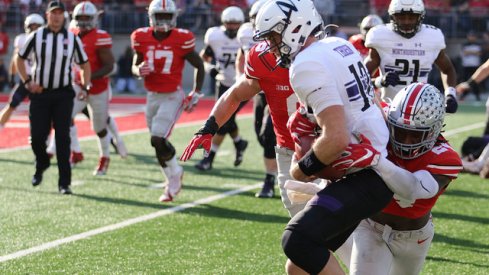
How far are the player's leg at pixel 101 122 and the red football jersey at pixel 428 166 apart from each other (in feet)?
18.9

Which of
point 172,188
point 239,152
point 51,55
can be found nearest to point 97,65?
point 51,55

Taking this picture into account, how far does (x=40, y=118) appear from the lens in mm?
8180

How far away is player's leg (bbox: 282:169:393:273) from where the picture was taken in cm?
378

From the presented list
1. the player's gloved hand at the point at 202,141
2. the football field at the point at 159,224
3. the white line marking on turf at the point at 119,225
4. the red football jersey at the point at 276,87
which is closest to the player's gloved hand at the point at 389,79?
the football field at the point at 159,224

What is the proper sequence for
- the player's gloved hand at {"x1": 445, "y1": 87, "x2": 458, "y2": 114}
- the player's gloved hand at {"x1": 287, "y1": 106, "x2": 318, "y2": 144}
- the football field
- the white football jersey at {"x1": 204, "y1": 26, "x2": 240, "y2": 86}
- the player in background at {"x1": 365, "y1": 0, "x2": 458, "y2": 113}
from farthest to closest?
the white football jersey at {"x1": 204, "y1": 26, "x2": 240, "y2": 86} < the player in background at {"x1": 365, "y1": 0, "x2": 458, "y2": 113} < the player's gloved hand at {"x1": 445, "y1": 87, "x2": 458, "y2": 114} < the football field < the player's gloved hand at {"x1": 287, "y1": 106, "x2": 318, "y2": 144}

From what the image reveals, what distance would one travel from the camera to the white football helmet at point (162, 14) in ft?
26.6

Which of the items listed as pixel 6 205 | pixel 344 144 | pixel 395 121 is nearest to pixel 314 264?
pixel 344 144

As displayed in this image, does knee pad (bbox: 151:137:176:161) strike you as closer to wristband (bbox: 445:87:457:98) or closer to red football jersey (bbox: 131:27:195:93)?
red football jersey (bbox: 131:27:195:93)

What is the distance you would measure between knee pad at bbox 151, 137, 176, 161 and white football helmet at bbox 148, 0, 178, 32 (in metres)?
1.02

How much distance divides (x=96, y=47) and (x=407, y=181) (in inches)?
242

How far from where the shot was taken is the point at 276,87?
5355mm

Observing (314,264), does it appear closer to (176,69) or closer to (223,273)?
(223,273)

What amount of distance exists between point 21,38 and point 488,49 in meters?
11.5

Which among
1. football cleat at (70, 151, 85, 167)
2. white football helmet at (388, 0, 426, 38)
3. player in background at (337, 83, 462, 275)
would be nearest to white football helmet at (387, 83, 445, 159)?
player in background at (337, 83, 462, 275)
